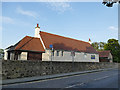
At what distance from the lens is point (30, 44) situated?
1040 inches

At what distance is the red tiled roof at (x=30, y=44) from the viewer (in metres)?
24.5

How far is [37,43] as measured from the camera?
91.4ft

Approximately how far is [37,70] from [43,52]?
10.9 meters

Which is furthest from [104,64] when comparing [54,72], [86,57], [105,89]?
[105,89]

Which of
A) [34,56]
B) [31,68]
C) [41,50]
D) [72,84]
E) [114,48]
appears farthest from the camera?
[114,48]

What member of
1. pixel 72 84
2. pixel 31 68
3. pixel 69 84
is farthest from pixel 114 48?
pixel 69 84

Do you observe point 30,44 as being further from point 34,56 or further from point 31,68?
point 31,68

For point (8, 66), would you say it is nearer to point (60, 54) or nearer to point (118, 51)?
point (60, 54)

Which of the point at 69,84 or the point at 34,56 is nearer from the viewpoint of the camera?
the point at 69,84

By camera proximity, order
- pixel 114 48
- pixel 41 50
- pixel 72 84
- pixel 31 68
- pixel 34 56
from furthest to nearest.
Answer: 1. pixel 114 48
2. pixel 41 50
3. pixel 34 56
4. pixel 31 68
5. pixel 72 84

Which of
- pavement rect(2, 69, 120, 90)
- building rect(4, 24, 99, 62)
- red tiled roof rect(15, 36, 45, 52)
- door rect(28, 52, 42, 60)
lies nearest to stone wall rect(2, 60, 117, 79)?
building rect(4, 24, 99, 62)

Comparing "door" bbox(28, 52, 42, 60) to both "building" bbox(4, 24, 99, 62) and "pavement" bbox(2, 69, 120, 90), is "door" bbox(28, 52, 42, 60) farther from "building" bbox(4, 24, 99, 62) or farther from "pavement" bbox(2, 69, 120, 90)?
"pavement" bbox(2, 69, 120, 90)

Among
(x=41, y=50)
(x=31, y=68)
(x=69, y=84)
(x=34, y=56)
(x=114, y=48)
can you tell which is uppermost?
(x=114, y=48)

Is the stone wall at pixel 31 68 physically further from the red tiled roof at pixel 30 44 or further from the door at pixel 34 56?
the red tiled roof at pixel 30 44
